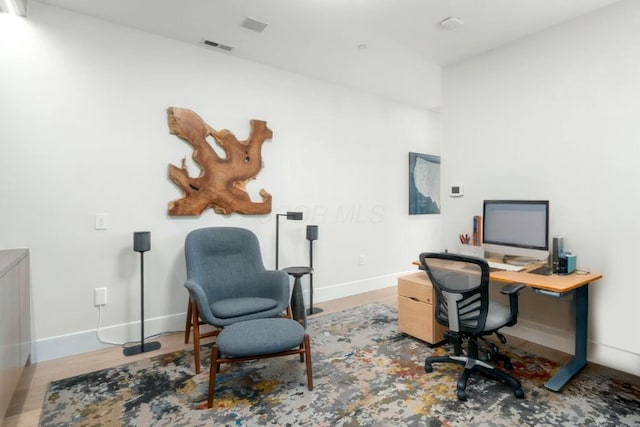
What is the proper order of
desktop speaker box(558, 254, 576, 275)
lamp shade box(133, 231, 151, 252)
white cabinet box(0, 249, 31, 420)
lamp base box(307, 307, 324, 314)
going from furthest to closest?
lamp base box(307, 307, 324, 314) < lamp shade box(133, 231, 151, 252) < desktop speaker box(558, 254, 576, 275) < white cabinet box(0, 249, 31, 420)

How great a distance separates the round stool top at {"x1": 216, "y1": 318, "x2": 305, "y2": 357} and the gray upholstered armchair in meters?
0.32

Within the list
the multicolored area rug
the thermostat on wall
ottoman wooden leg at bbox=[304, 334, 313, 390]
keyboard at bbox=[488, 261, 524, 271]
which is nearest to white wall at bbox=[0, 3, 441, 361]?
the multicolored area rug

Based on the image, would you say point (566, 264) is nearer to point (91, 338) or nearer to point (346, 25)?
point (346, 25)

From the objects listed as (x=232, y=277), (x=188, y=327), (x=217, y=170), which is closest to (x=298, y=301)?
(x=232, y=277)

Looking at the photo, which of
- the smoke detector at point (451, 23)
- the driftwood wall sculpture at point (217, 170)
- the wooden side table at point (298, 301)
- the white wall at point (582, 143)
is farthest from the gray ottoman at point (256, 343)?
the smoke detector at point (451, 23)

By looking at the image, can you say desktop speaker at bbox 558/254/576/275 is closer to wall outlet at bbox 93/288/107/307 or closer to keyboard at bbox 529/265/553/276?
keyboard at bbox 529/265/553/276

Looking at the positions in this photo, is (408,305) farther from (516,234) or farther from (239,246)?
(239,246)

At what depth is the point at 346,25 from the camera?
113 inches

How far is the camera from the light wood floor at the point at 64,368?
6.50ft

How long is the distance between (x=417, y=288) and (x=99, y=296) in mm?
2684

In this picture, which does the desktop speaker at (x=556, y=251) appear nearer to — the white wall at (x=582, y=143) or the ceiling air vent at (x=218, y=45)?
the white wall at (x=582, y=143)

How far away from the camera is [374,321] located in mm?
3457

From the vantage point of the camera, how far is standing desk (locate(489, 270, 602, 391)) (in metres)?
2.23

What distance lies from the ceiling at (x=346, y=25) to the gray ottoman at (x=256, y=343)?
2.35 m
